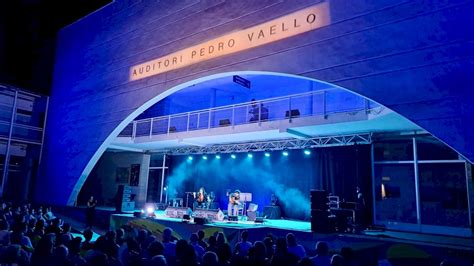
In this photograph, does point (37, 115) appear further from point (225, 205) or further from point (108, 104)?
point (225, 205)

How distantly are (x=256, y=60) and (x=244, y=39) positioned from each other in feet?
3.01

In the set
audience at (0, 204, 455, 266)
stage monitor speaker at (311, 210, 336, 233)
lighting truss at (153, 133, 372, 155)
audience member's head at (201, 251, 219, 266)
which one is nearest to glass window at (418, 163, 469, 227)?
lighting truss at (153, 133, 372, 155)

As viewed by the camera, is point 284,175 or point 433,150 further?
point 284,175

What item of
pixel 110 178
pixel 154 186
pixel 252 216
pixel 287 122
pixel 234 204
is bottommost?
pixel 252 216

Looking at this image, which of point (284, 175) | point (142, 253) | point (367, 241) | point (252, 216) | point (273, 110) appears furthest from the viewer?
point (273, 110)

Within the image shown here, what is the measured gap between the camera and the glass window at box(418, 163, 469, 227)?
35.4 feet

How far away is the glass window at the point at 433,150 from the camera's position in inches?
→ 440

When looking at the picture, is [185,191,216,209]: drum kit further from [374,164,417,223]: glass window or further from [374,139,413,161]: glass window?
[374,139,413,161]: glass window

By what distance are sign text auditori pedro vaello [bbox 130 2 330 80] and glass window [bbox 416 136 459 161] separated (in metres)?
6.12

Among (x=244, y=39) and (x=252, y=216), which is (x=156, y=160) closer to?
(x=252, y=216)

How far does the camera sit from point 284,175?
611 inches

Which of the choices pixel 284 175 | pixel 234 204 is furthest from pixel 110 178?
pixel 284 175

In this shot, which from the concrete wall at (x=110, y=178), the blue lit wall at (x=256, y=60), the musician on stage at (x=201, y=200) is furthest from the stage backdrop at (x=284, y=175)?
the blue lit wall at (x=256, y=60)

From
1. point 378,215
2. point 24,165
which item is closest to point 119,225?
point 24,165
